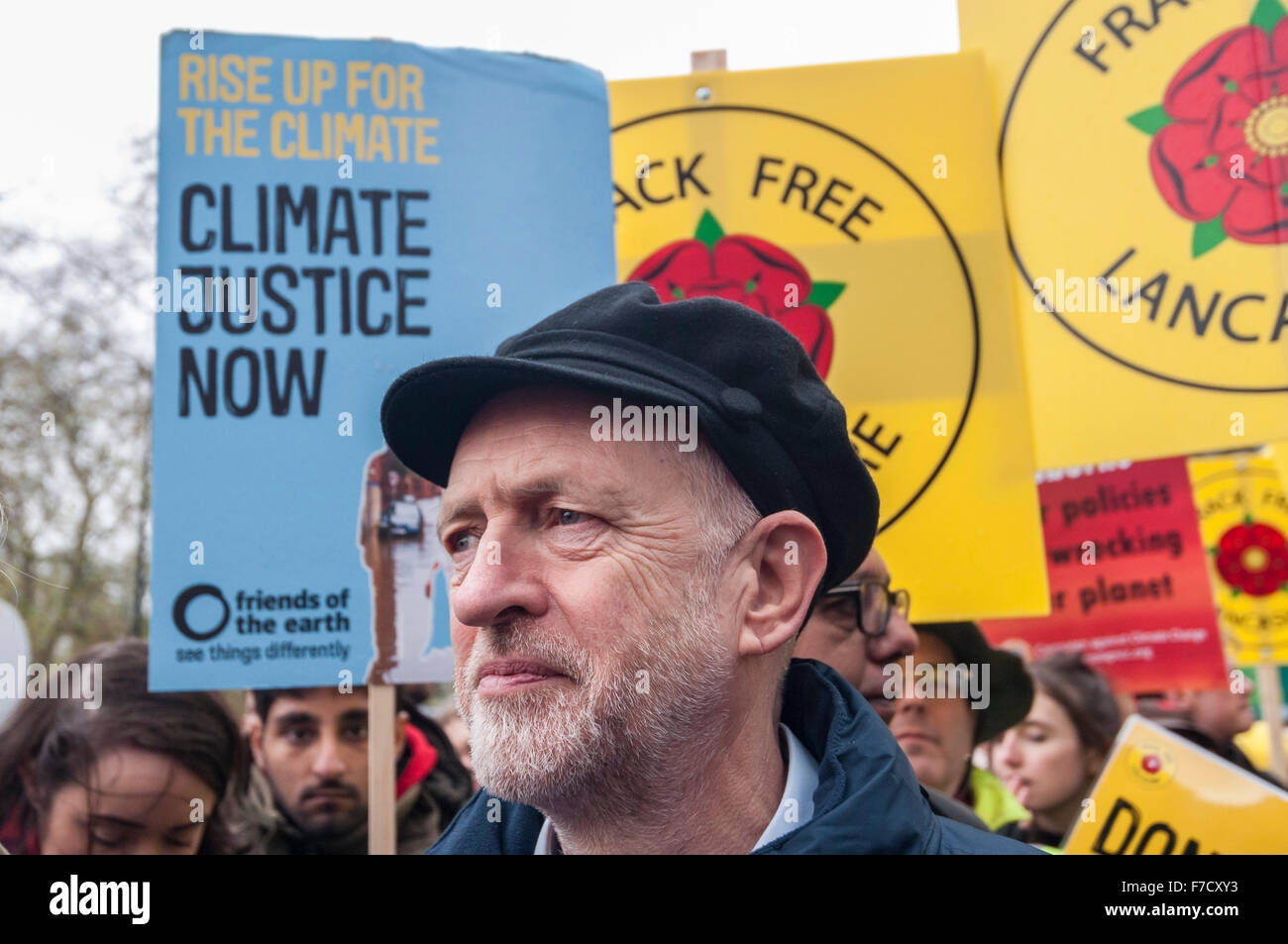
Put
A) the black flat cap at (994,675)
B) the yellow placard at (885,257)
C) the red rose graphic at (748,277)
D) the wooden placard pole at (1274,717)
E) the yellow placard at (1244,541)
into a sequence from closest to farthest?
1. the yellow placard at (885,257)
2. the red rose graphic at (748,277)
3. the wooden placard pole at (1274,717)
4. the black flat cap at (994,675)
5. the yellow placard at (1244,541)

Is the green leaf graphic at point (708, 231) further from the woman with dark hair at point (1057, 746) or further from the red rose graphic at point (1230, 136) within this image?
the woman with dark hair at point (1057, 746)

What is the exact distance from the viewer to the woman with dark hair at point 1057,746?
11.9 ft

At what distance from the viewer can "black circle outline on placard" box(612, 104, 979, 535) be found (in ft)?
9.55

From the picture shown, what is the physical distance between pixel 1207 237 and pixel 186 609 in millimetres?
2666

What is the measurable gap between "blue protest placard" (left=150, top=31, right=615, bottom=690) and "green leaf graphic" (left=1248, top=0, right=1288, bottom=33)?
→ 1.75m

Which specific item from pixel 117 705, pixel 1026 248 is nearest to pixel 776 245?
pixel 1026 248

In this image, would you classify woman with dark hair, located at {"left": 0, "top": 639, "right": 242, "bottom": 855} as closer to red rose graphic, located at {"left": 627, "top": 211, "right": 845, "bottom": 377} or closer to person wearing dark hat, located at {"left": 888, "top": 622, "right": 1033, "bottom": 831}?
red rose graphic, located at {"left": 627, "top": 211, "right": 845, "bottom": 377}

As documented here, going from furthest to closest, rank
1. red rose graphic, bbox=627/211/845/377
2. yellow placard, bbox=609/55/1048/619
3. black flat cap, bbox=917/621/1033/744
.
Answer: black flat cap, bbox=917/621/1033/744 < red rose graphic, bbox=627/211/845/377 < yellow placard, bbox=609/55/1048/619

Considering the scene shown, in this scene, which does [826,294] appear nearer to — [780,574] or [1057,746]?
[780,574]

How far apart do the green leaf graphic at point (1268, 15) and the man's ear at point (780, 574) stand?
239 centimetres

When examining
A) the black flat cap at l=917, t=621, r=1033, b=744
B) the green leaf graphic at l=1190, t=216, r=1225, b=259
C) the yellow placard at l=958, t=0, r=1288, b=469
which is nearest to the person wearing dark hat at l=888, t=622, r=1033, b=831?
the black flat cap at l=917, t=621, r=1033, b=744

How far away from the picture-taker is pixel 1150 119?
308cm

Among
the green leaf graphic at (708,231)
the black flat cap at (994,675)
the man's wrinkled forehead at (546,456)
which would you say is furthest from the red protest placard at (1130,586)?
the man's wrinkled forehead at (546,456)

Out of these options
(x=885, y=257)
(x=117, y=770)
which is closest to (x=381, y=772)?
(x=117, y=770)
